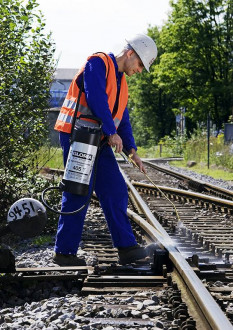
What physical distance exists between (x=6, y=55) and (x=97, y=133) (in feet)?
8.51

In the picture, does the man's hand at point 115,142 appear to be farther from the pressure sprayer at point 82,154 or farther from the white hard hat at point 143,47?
the white hard hat at point 143,47

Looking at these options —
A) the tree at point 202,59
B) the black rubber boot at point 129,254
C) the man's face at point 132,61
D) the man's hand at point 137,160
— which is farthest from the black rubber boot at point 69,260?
the tree at point 202,59

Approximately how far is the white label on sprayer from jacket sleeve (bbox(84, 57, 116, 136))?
0.67 feet

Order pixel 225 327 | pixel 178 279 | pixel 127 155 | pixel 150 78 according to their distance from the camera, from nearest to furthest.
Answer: pixel 225 327 < pixel 178 279 < pixel 127 155 < pixel 150 78

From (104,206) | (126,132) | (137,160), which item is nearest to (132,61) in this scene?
(126,132)

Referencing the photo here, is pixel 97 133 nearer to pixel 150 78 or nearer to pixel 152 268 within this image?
pixel 152 268

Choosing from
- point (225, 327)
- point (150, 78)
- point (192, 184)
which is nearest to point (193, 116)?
point (150, 78)

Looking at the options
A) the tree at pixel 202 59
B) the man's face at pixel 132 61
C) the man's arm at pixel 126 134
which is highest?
the tree at pixel 202 59

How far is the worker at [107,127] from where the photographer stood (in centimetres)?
516

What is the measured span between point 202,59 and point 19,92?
131ft

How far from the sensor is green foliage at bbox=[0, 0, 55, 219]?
7.17 metres

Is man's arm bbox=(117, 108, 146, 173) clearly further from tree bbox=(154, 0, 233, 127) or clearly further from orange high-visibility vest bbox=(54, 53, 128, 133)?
tree bbox=(154, 0, 233, 127)

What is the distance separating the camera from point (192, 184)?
1426 cm

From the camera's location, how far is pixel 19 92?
302 inches
